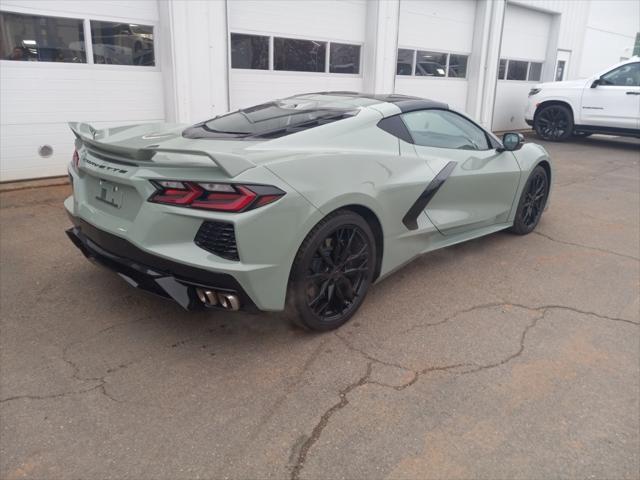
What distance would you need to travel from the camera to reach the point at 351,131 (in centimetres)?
332

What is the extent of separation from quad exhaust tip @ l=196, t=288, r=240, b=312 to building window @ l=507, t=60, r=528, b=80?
45.6ft

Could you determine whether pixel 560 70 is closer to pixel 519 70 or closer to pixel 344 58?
pixel 519 70

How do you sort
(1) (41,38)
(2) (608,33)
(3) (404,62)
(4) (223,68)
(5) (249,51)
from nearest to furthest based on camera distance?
(1) (41,38), (4) (223,68), (5) (249,51), (3) (404,62), (2) (608,33)

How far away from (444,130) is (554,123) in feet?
33.3

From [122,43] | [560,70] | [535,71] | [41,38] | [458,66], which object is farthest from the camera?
[560,70]

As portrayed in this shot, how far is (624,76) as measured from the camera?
11.5m

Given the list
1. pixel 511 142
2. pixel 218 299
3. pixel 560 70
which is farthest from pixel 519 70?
pixel 218 299

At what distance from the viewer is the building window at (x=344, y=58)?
33.0ft

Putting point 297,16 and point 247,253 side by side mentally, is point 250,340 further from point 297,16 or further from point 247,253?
point 297,16

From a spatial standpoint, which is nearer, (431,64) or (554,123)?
(431,64)

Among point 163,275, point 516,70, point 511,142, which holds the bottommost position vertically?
point 163,275

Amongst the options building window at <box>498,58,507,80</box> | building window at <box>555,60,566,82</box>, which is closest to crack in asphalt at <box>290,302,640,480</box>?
building window at <box>498,58,507,80</box>

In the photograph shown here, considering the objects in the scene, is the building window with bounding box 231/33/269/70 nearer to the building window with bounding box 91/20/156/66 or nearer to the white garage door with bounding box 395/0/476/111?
the building window with bounding box 91/20/156/66

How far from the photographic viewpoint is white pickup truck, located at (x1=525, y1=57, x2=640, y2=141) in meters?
11.4
